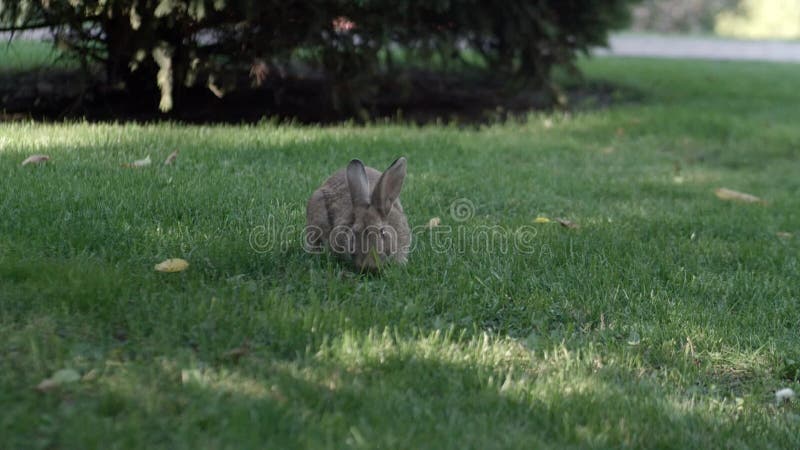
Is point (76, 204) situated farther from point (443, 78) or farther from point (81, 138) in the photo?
point (443, 78)

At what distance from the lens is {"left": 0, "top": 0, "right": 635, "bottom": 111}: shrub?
292 inches

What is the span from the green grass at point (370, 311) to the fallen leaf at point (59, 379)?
0.02 metres

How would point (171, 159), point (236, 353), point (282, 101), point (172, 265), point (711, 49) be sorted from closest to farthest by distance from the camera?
point (236, 353), point (172, 265), point (171, 159), point (282, 101), point (711, 49)

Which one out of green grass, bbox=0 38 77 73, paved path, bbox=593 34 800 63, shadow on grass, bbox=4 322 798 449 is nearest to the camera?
shadow on grass, bbox=4 322 798 449

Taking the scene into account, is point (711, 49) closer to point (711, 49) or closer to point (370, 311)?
point (711, 49)

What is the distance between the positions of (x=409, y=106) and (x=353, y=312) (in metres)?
6.93

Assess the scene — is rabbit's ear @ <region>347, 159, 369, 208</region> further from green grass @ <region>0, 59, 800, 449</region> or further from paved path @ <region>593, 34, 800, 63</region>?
paved path @ <region>593, 34, 800, 63</region>

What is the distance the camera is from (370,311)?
3.64m

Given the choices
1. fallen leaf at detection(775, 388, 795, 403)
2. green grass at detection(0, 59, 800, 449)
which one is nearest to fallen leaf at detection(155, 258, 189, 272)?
green grass at detection(0, 59, 800, 449)

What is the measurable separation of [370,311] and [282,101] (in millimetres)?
6376

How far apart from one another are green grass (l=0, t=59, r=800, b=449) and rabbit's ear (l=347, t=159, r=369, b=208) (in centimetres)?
36

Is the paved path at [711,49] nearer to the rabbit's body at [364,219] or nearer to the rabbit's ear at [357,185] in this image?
the rabbit's body at [364,219]

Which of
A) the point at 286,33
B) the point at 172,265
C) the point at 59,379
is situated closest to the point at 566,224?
the point at 172,265

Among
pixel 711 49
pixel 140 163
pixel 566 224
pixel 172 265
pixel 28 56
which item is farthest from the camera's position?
pixel 711 49
